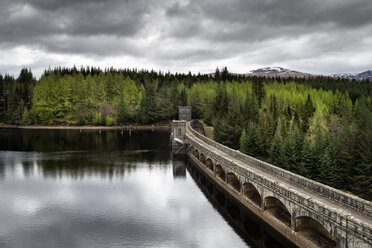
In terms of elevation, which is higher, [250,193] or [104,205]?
[250,193]

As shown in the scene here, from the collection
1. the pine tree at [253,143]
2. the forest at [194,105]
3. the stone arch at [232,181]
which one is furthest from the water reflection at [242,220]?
the forest at [194,105]

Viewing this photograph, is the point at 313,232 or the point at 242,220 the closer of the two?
the point at 313,232

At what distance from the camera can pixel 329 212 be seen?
63.1 feet

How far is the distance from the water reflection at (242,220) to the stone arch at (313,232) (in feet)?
5.50

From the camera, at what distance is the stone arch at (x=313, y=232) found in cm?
2237

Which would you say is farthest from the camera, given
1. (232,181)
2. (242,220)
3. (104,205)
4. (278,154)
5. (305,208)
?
(278,154)

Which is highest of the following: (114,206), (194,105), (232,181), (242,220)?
(194,105)

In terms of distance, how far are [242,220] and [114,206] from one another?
15111 millimetres

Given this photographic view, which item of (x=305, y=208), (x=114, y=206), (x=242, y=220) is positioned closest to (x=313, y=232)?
(x=305, y=208)

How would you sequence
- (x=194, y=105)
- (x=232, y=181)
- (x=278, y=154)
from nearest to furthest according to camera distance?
1. (x=232, y=181)
2. (x=278, y=154)
3. (x=194, y=105)

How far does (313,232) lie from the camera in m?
23.8

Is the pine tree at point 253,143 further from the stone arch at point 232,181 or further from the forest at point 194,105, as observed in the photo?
the stone arch at point 232,181

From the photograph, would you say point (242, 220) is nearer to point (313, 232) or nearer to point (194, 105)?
point (313, 232)

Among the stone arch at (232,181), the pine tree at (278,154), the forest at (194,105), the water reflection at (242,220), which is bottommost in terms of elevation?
the water reflection at (242,220)
